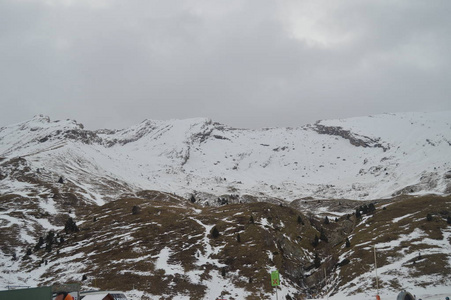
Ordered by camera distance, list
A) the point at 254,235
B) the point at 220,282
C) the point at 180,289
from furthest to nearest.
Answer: the point at 254,235 < the point at 220,282 < the point at 180,289

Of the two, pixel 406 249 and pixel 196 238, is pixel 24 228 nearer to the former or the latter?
pixel 196 238

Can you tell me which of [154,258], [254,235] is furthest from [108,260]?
[254,235]

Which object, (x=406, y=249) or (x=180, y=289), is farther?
(x=406, y=249)

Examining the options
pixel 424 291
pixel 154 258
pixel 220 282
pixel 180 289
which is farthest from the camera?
pixel 154 258

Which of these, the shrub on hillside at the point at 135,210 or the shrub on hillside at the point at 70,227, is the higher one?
the shrub on hillside at the point at 135,210

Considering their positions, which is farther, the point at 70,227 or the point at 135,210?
the point at 135,210

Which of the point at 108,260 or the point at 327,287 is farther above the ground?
the point at 108,260

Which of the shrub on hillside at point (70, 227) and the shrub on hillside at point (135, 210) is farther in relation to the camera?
the shrub on hillside at point (135, 210)

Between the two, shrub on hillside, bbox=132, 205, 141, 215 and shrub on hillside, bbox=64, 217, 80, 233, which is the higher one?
shrub on hillside, bbox=132, 205, 141, 215

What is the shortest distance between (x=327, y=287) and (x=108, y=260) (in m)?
55.2

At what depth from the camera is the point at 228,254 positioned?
330ft

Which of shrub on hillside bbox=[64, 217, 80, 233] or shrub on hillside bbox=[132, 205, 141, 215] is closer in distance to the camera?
shrub on hillside bbox=[64, 217, 80, 233]

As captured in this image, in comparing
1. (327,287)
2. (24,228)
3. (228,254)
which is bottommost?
(327,287)

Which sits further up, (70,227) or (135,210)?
(135,210)
